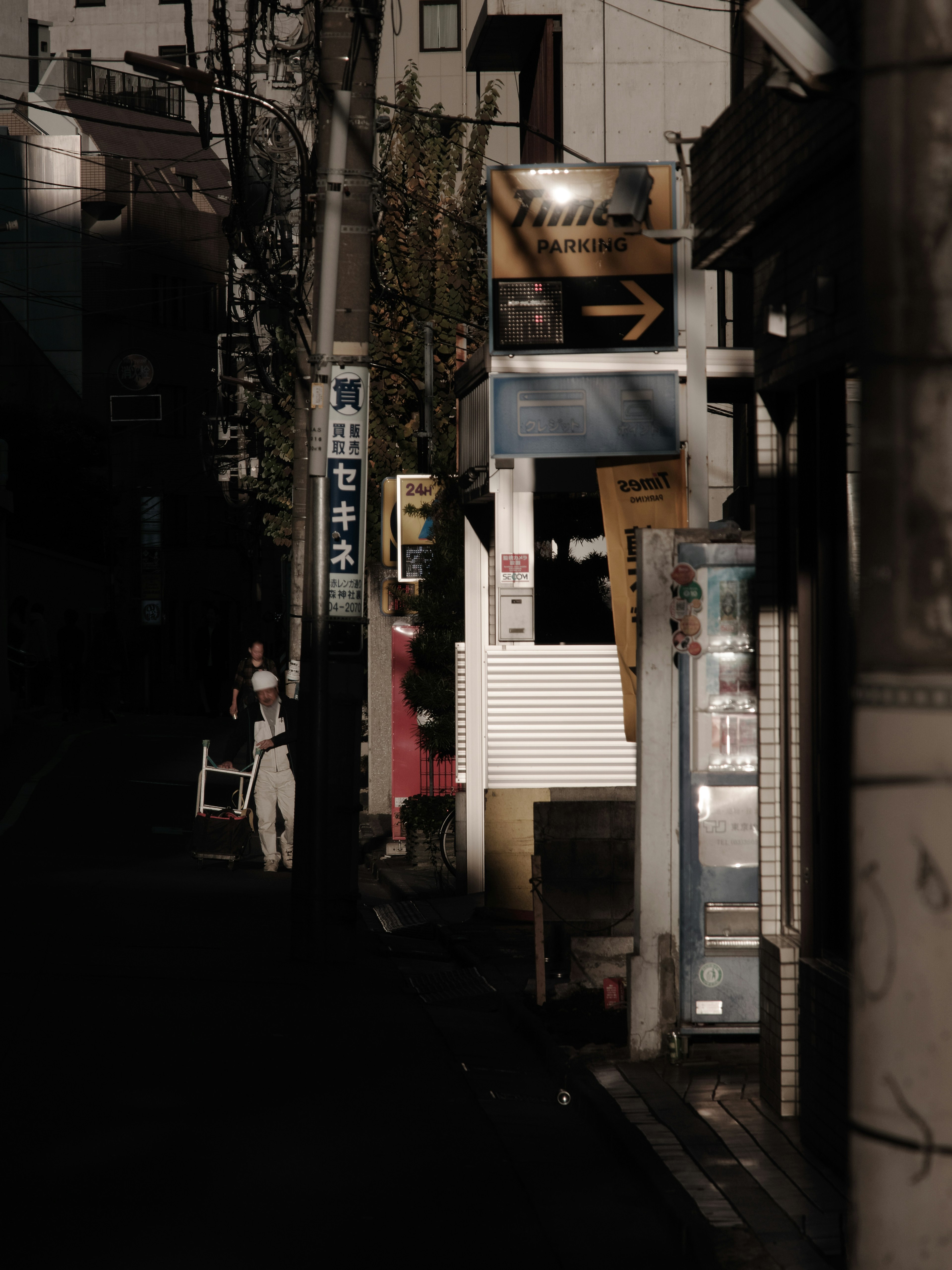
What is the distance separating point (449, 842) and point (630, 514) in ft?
18.2

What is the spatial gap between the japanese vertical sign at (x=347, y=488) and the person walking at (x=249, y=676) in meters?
4.73

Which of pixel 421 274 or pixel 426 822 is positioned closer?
pixel 426 822

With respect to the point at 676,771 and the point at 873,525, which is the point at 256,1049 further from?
the point at 873,525

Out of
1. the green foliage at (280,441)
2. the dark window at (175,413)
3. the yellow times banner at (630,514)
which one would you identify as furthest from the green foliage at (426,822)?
the dark window at (175,413)

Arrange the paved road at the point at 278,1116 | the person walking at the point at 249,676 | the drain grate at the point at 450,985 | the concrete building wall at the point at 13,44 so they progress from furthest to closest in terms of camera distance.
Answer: the concrete building wall at the point at 13,44 → the person walking at the point at 249,676 → the drain grate at the point at 450,985 → the paved road at the point at 278,1116

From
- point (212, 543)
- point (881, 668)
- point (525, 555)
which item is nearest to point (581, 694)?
point (525, 555)

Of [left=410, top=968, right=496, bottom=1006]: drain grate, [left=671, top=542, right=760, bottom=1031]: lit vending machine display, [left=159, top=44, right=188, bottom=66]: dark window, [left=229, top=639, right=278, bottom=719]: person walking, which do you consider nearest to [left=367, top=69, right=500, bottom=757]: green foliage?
[left=229, top=639, right=278, bottom=719]: person walking

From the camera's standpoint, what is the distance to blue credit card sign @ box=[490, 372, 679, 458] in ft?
39.2

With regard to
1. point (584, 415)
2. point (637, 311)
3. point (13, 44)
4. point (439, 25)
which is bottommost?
point (584, 415)

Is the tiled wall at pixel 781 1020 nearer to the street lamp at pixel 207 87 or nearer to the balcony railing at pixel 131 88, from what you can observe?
the street lamp at pixel 207 87

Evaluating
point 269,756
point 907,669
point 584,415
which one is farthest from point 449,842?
point 907,669

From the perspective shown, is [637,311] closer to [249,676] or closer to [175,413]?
[249,676]

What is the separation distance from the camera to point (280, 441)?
28812 mm

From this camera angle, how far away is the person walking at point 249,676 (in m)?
17.3
